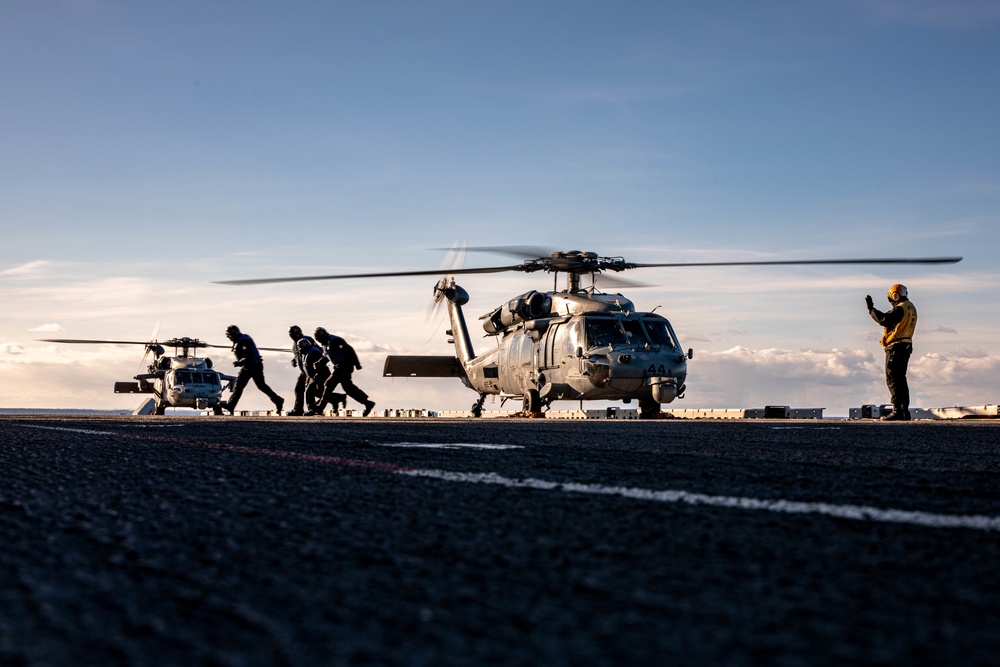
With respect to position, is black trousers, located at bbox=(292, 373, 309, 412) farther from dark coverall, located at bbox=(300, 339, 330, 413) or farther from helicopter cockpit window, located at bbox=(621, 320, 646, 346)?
helicopter cockpit window, located at bbox=(621, 320, 646, 346)

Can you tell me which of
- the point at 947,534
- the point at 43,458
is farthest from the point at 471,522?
the point at 43,458

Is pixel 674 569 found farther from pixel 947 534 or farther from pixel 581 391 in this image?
pixel 581 391

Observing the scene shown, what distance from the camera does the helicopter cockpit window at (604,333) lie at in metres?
17.8

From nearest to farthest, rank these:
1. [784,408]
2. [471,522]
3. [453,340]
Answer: [471,522] → [784,408] → [453,340]

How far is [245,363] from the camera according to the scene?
19109 mm

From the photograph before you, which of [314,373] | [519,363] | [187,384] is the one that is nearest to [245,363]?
[314,373]

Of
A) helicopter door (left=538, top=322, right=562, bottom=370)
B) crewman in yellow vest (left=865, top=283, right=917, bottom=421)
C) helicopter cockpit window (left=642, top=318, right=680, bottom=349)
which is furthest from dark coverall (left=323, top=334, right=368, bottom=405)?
crewman in yellow vest (left=865, top=283, right=917, bottom=421)

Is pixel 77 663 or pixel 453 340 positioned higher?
pixel 453 340

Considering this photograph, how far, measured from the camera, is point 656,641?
1.26 m

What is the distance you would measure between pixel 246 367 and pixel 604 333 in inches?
280

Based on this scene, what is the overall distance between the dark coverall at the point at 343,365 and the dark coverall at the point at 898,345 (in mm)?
10107

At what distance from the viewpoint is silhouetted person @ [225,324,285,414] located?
19.0m

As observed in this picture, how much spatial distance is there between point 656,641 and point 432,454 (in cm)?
334

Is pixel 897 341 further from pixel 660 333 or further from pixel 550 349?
pixel 550 349
